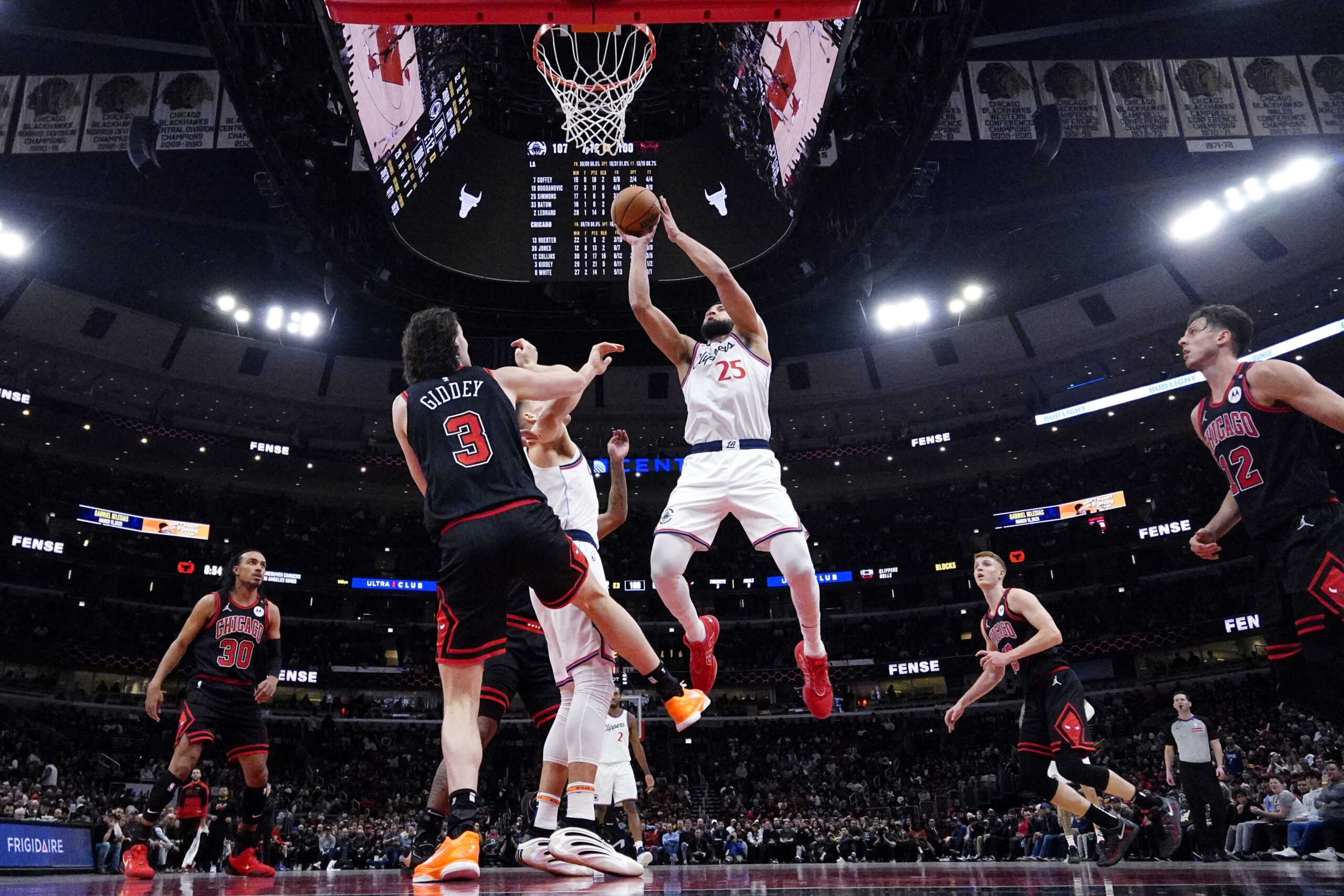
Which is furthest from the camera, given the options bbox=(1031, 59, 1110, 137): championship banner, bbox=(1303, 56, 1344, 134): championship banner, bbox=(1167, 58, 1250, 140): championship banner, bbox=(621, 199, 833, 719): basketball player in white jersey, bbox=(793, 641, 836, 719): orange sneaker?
bbox=(1031, 59, 1110, 137): championship banner

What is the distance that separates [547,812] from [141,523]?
29672 millimetres

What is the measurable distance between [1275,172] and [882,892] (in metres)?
24.8

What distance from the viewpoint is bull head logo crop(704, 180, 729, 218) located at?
52.9ft

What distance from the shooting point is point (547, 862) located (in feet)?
13.0

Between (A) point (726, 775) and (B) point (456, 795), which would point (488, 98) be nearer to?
(B) point (456, 795)

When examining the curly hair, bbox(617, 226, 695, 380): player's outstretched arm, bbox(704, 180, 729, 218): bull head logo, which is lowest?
the curly hair

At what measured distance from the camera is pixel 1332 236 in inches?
998

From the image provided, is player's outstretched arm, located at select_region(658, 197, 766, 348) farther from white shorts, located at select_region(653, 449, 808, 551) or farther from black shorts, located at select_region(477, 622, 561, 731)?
black shorts, located at select_region(477, 622, 561, 731)

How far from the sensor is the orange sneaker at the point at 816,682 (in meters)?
5.69

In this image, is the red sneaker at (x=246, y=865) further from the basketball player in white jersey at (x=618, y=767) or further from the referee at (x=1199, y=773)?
the referee at (x=1199, y=773)

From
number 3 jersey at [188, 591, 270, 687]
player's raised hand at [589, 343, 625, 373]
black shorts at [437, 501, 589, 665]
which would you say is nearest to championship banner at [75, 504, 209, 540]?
number 3 jersey at [188, 591, 270, 687]

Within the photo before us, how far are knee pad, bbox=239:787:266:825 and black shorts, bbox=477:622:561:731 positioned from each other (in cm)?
279

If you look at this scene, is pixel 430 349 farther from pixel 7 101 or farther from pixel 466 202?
pixel 7 101

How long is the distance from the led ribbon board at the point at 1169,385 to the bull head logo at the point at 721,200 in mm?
16174
